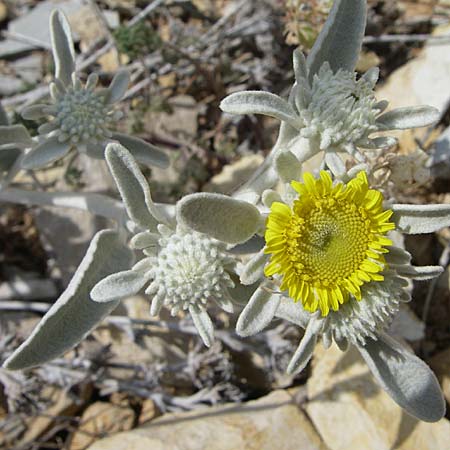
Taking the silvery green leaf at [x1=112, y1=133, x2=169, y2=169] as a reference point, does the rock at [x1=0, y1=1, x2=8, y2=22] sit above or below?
above

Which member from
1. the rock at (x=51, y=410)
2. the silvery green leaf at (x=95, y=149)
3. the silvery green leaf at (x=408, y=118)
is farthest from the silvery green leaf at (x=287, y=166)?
the rock at (x=51, y=410)

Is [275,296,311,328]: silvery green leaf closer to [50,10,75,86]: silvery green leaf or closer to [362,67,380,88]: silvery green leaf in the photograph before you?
[362,67,380,88]: silvery green leaf

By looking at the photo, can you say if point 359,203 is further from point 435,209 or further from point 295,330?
point 295,330

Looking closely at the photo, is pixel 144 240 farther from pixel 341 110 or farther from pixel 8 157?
pixel 8 157

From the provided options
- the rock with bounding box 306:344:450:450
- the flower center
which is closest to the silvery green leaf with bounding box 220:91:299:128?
the flower center

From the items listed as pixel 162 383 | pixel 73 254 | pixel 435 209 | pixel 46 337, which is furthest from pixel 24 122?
pixel 435 209

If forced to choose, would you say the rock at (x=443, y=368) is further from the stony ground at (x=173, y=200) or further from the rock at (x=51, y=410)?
the rock at (x=51, y=410)
